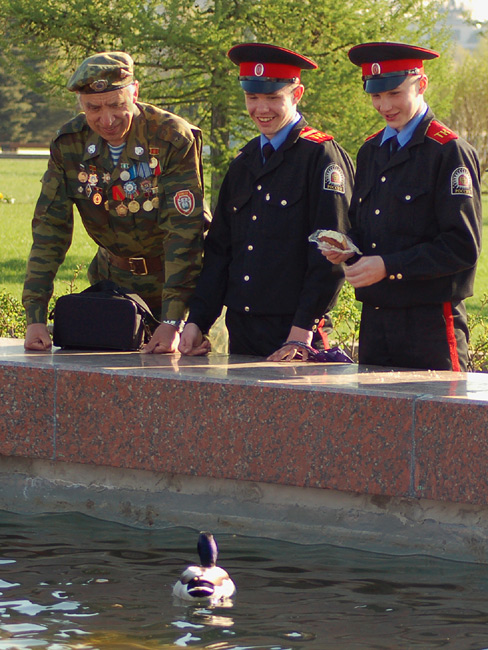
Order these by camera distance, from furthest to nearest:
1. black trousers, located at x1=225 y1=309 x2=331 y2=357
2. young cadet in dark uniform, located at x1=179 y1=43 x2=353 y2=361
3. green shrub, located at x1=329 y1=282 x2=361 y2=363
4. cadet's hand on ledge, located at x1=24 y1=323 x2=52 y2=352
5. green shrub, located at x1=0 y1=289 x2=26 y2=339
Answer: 1. green shrub, located at x1=0 y1=289 x2=26 y2=339
2. green shrub, located at x1=329 y1=282 x2=361 y2=363
3. cadet's hand on ledge, located at x1=24 y1=323 x2=52 y2=352
4. black trousers, located at x1=225 y1=309 x2=331 y2=357
5. young cadet in dark uniform, located at x1=179 y1=43 x2=353 y2=361

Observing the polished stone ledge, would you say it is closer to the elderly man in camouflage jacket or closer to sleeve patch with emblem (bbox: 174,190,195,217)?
the elderly man in camouflage jacket

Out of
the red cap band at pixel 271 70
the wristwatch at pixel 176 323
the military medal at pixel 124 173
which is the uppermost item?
the red cap band at pixel 271 70

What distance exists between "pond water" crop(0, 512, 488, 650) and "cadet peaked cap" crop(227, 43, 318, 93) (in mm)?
1815

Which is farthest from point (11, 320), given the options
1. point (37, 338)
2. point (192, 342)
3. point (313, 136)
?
point (313, 136)

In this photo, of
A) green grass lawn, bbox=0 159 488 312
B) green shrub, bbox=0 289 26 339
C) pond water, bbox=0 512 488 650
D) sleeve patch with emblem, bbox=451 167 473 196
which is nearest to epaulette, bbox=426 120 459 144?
sleeve patch with emblem, bbox=451 167 473 196

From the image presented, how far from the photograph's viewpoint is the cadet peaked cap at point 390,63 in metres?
4.31

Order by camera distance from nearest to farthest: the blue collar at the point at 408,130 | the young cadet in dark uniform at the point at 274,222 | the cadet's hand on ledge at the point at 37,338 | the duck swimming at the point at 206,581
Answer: the duck swimming at the point at 206,581, the blue collar at the point at 408,130, the young cadet in dark uniform at the point at 274,222, the cadet's hand on ledge at the point at 37,338

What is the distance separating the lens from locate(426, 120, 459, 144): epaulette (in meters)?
4.35

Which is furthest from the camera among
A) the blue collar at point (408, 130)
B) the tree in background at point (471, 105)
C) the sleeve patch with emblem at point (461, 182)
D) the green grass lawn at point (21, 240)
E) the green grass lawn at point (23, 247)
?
the tree in background at point (471, 105)

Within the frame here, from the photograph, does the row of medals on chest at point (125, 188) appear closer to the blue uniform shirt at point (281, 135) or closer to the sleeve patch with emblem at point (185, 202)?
the sleeve patch with emblem at point (185, 202)

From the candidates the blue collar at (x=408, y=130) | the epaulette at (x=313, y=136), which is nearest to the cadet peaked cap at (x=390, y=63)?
the blue collar at (x=408, y=130)

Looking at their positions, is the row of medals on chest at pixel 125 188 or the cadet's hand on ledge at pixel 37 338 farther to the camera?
the cadet's hand on ledge at pixel 37 338

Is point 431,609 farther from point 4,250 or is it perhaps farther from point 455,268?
point 4,250

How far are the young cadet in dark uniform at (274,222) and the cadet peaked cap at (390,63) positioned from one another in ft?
1.16
